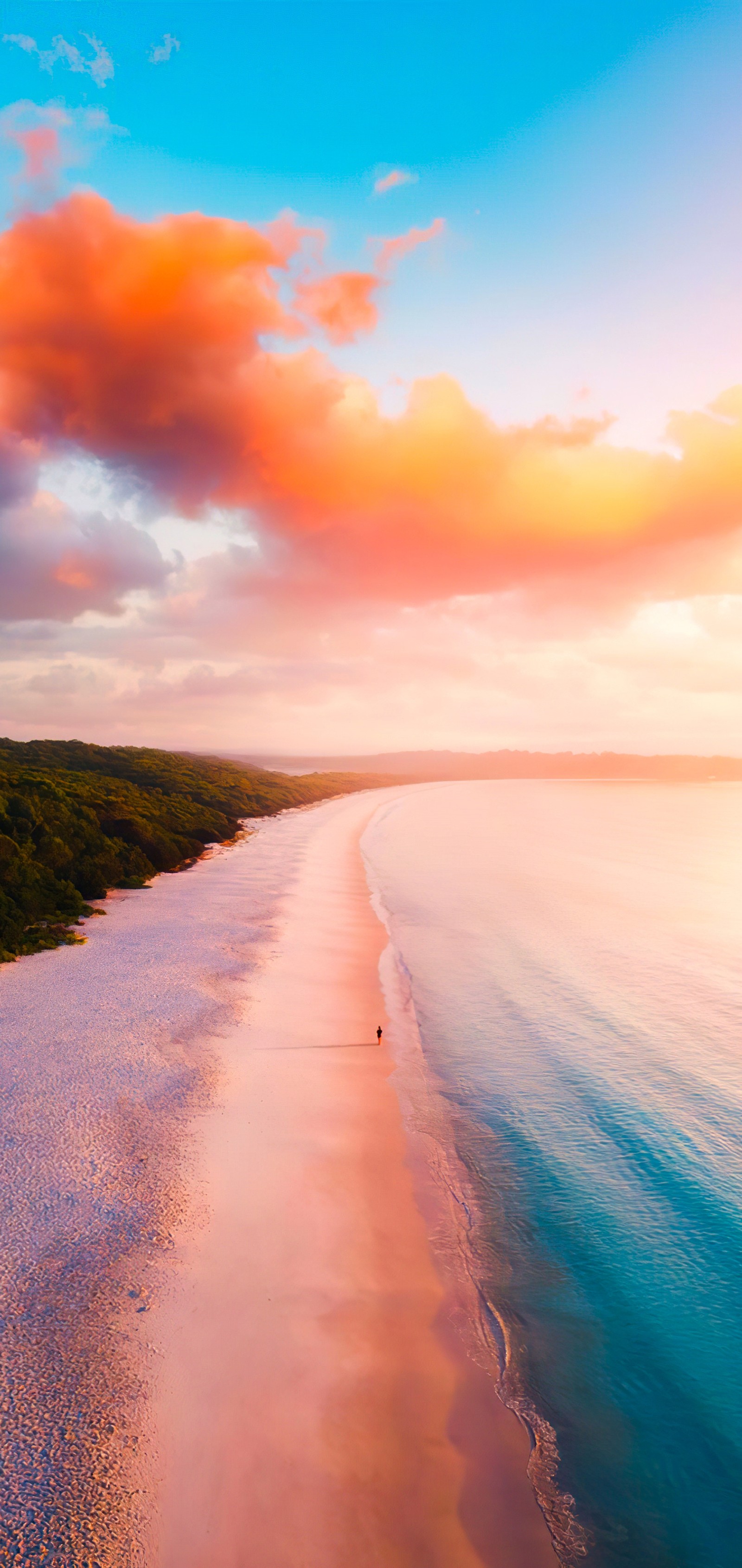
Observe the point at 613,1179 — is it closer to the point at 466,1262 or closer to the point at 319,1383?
the point at 466,1262

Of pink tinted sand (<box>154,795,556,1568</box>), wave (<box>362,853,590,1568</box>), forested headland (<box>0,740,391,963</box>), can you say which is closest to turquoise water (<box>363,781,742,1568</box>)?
wave (<box>362,853,590,1568</box>)

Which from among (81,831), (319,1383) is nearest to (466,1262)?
(319,1383)

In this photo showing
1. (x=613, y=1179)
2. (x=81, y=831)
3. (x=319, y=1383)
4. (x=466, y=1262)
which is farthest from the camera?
(x=81, y=831)

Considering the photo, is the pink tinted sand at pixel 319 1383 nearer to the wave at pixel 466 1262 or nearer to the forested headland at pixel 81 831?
the wave at pixel 466 1262

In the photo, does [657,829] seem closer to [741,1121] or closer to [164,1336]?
[741,1121]

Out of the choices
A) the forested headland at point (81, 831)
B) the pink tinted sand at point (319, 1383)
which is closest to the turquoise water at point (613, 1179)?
the pink tinted sand at point (319, 1383)

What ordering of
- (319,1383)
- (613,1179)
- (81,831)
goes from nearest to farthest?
1. (319,1383)
2. (613,1179)
3. (81,831)

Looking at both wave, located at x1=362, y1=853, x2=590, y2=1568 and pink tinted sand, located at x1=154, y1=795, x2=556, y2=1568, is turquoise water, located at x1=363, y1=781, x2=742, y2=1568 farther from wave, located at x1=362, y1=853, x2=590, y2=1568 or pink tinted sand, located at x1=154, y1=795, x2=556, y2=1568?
pink tinted sand, located at x1=154, y1=795, x2=556, y2=1568
